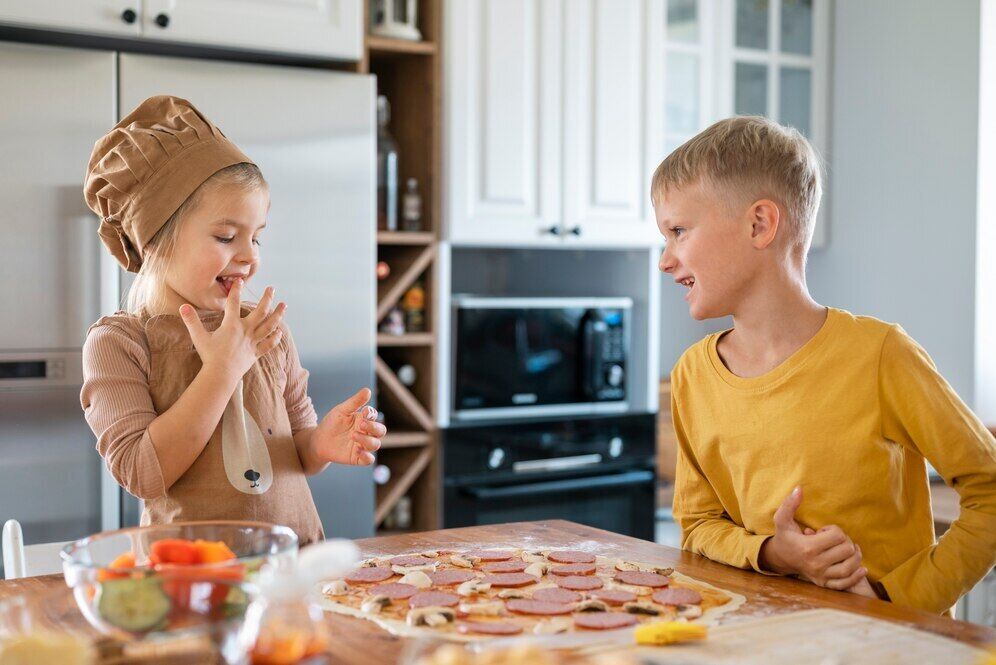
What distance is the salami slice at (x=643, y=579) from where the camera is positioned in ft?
3.56

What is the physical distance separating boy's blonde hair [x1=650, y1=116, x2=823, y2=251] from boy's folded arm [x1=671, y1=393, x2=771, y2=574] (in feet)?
0.96

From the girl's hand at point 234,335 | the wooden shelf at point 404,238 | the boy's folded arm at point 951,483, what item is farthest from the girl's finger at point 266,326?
the wooden shelf at point 404,238

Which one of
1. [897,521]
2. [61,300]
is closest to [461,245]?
[61,300]

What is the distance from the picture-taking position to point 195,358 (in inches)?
54.9

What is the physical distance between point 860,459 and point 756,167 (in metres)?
0.39

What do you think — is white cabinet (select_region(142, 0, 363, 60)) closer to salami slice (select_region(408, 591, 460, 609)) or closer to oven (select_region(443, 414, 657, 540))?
oven (select_region(443, 414, 657, 540))

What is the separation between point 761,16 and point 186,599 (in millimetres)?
3080

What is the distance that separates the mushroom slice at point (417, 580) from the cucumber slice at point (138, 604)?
1.15 ft

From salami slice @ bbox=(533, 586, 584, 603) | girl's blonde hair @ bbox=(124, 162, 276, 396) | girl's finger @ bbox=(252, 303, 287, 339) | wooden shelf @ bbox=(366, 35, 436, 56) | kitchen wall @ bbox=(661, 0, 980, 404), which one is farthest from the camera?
kitchen wall @ bbox=(661, 0, 980, 404)

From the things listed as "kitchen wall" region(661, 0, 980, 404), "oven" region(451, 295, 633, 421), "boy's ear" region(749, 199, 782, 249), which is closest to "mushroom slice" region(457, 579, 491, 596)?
"boy's ear" region(749, 199, 782, 249)

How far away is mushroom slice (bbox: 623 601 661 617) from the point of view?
984mm

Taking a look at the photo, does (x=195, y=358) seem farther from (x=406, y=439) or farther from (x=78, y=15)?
(x=406, y=439)

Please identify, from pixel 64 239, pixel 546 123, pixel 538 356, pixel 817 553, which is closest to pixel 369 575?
pixel 817 553

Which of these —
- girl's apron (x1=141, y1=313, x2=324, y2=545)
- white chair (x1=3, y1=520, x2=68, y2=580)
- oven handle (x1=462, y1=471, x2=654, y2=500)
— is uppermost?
girl's apron (x1=141, y1=313, x2=324, y2=545)
